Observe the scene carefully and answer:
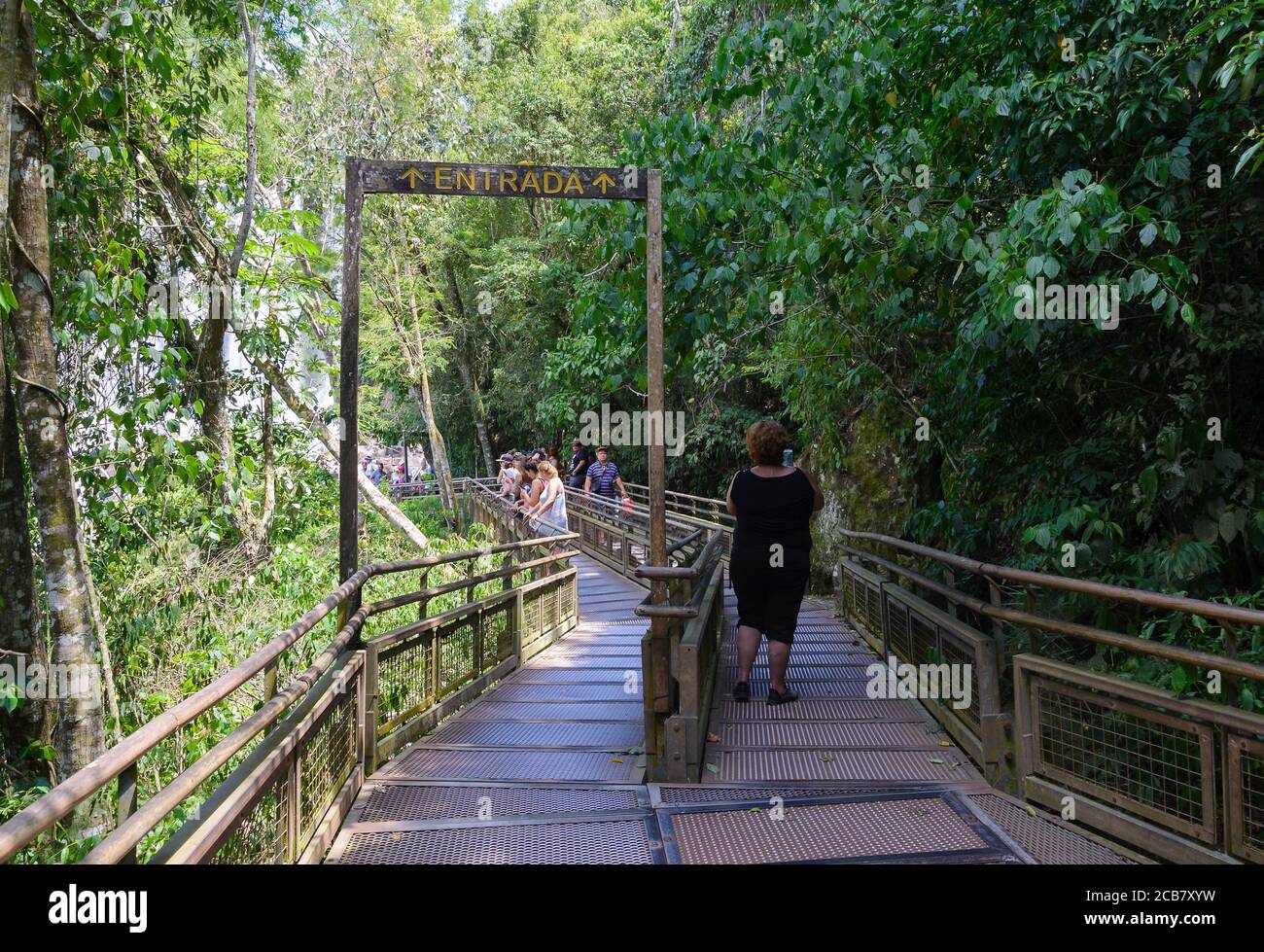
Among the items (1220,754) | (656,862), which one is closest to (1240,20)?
(1220,754)

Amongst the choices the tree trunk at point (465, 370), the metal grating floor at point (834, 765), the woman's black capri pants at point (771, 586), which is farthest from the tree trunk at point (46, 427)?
the tree trunk at point (465, 370)

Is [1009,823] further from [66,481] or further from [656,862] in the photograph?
[66,481]

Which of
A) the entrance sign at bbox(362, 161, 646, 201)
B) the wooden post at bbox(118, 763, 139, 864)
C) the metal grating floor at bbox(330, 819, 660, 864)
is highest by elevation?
the entrance sign at bbox(362, 161, 646, 201)

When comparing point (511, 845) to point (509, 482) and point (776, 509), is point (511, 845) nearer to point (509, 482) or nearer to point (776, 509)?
point (776, 509)

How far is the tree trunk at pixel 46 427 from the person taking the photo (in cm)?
582

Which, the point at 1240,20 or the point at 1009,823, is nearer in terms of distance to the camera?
the point at 1240,20

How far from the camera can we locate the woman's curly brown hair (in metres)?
5.82

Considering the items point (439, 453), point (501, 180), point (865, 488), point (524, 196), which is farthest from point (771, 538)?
point (439, 453)

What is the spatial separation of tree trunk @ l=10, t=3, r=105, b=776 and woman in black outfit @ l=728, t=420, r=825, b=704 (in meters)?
4.23

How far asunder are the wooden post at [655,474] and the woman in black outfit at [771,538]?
0.52 metres

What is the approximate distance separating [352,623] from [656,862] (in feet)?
6.88

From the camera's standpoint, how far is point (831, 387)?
10914mm

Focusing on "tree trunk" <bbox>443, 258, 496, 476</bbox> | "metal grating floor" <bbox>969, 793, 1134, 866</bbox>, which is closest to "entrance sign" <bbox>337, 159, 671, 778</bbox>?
"metal grating floor" <bbox>969, 793, 1134, 866</bbox>

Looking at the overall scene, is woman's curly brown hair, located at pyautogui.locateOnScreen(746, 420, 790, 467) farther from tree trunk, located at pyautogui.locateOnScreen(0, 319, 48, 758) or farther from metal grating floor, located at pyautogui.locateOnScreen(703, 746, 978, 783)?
tree trunk, located at pyautogui.locateOnScreen(0, 319, 48, 758)
